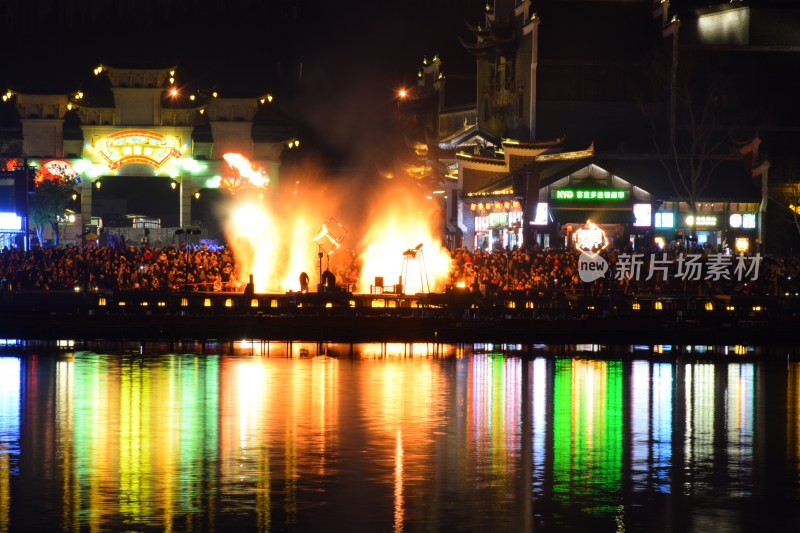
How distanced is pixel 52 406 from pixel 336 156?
96911 millimetres

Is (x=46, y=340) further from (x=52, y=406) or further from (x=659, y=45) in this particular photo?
(x=659, y=45)

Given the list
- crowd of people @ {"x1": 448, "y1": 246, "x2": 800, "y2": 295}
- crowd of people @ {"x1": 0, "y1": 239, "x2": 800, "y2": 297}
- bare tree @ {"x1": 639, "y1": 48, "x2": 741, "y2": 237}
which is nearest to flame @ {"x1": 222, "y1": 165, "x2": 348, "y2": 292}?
crowd of people @ {"x1": 0, "y1": 239, "x2": 800, "y2": 297}

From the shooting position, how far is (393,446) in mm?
21250

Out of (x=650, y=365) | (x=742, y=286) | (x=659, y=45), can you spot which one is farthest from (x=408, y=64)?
(x=650, y=365)

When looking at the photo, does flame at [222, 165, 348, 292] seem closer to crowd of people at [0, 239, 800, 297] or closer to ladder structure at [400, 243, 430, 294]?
ladder structure at [400, 243, 430, 294]

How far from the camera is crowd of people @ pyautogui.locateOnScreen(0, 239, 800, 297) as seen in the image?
47500 millimetres

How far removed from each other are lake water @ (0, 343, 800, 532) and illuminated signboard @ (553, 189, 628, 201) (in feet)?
104

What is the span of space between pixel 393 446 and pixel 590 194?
151 ft

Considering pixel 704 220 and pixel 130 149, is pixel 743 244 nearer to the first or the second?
pixel 704 220

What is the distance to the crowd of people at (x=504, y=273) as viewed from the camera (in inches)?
1870

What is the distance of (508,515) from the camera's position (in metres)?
16.4

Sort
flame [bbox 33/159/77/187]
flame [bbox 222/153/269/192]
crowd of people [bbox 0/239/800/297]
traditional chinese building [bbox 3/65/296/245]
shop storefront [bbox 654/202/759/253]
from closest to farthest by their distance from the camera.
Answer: crowd of people [bbox 0/239/800/297]
shop storefront [bbox 654/202/759/253]
traditional chinese building [bbox 3/65/296/245]
flame [bbox 33/159/77/187]
flame [bbox 222/153/269/192]

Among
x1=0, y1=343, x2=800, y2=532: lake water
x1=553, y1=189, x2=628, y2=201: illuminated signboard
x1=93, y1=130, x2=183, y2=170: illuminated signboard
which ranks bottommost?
x1=0, y1=343, x2=800, y2=532: lake water

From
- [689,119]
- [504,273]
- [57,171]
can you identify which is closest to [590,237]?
[504,273]
